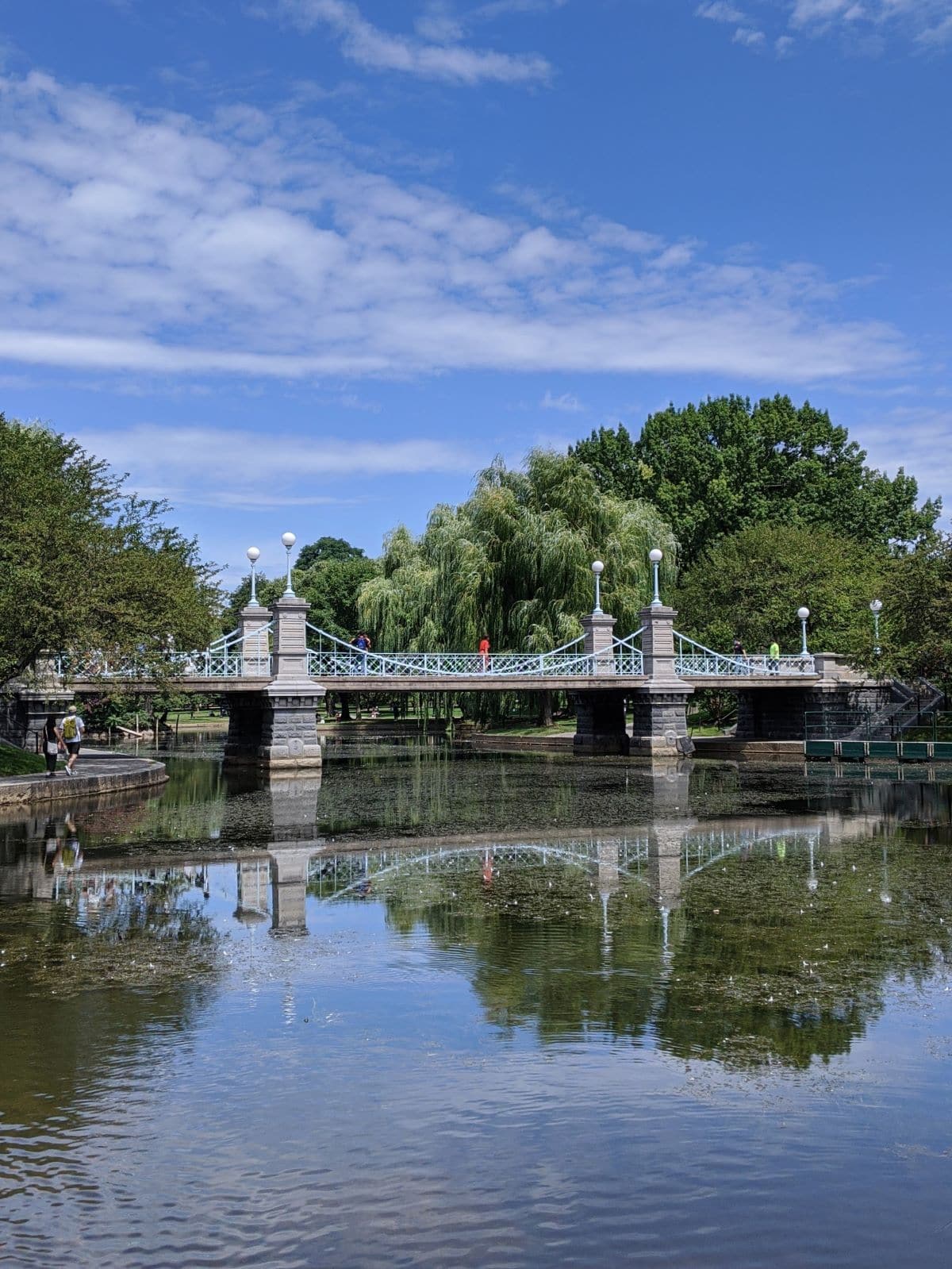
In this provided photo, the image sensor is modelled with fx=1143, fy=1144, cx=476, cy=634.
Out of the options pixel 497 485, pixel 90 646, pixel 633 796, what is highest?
pixel 497 485

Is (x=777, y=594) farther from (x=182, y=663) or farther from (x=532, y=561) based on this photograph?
(x=182, y=663)

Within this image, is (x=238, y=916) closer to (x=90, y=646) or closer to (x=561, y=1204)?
(x=561, y=1204)

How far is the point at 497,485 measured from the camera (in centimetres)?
4753

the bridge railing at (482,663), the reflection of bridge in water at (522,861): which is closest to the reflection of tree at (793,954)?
the reflection of bridge in water at (522,861)

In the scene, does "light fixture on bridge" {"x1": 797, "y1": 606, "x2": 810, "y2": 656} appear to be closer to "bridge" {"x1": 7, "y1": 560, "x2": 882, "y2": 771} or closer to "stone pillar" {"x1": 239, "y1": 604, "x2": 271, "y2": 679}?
"bridge" {"x1": 7, "y1": 560, "x2": 882, "y2": 771}

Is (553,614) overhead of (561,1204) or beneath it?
overhead

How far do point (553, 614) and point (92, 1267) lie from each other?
38.8 meters

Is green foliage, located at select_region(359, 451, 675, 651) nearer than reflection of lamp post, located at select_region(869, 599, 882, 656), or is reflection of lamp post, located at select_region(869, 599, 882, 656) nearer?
reflection of lamp post, located at select_region(869, 599, 882, 656)

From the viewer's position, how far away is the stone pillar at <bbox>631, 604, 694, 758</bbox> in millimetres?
37531

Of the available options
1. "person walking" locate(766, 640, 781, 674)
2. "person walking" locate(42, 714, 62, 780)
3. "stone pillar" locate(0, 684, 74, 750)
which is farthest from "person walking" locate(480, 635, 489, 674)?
"person walking" locate(42, 714, 62, 780)

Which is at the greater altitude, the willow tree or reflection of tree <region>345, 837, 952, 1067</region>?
the willow tree

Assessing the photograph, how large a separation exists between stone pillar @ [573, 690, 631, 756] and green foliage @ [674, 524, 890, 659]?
24.5 ft

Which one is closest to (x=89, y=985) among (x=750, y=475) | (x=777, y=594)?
(x=777, y=594)

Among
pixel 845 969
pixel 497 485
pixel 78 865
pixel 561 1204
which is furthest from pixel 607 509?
pixel 561 1204
